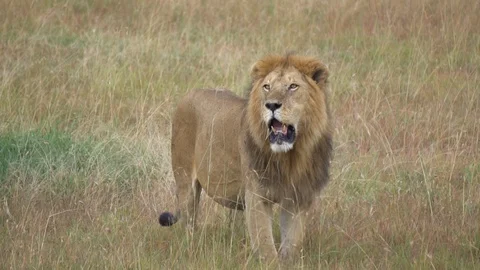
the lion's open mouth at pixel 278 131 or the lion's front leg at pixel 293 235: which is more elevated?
the lion's open mouth at pixel 278 131

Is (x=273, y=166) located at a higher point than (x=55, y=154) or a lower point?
higher

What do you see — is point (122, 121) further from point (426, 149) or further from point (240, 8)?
point (240, 8)

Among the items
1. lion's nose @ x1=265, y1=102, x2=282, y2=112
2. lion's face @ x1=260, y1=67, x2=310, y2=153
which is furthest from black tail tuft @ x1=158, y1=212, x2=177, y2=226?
lion's nose @ x1=265, y1=102, x2=282, y2=112

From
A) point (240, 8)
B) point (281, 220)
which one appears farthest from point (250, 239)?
point (240, 8)

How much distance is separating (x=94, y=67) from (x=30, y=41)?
114cm

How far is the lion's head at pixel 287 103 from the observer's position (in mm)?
5066

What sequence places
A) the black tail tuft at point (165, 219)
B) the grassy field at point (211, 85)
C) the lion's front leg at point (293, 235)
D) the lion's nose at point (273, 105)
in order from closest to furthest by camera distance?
the lion's nose at point (273, 105)
the lion's front leg at point (293, 235)
the grassy field at point (211, 85)
the black tail tuft at point (165, 219)

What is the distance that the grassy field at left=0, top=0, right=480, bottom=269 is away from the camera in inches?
215

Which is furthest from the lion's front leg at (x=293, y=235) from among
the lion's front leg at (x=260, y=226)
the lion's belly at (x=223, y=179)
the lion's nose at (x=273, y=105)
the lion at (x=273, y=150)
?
the lion's nose at (x=273, y=105)

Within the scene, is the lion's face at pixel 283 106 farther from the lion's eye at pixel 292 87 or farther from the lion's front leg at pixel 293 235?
the lion's front leg at pixel 293 235

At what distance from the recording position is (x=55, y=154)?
6906mm

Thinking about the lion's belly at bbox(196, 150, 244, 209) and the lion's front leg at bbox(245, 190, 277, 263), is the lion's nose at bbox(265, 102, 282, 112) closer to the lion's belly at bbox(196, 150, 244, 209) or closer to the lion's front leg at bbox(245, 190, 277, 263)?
the lion's front leg at bbox(245, 190, 277, 263)

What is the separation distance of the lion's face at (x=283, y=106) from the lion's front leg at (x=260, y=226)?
310mm

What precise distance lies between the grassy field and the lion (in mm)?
204
